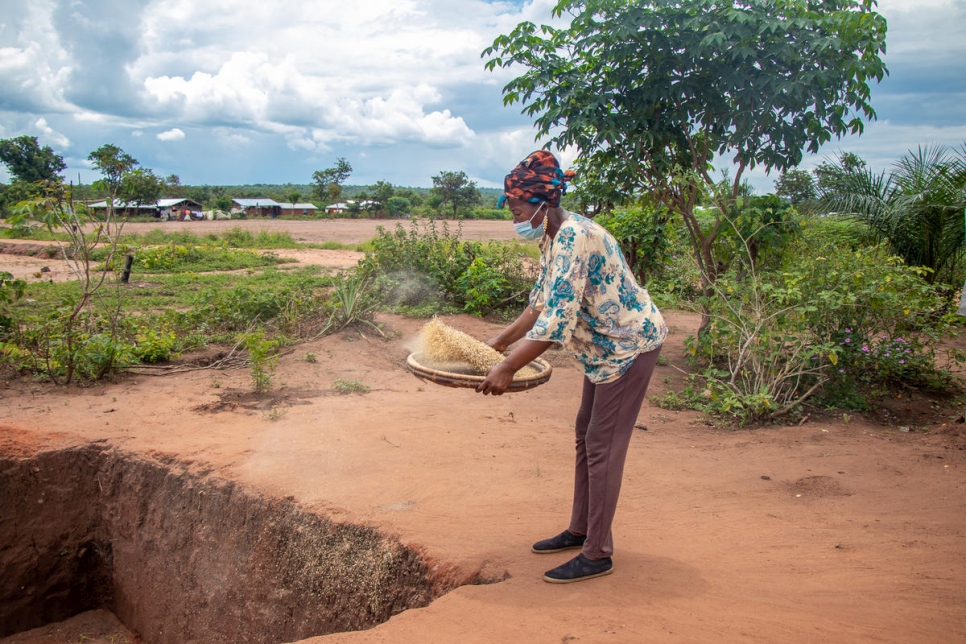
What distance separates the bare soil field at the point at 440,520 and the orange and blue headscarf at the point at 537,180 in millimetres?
1623

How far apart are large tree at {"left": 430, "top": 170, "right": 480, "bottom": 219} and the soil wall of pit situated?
4345cm

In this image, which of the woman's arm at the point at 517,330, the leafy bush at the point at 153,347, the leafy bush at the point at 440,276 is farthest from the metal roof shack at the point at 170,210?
the woman's arm at the point at 517,330

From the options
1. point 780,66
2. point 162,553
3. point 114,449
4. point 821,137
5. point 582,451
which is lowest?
point 162,553

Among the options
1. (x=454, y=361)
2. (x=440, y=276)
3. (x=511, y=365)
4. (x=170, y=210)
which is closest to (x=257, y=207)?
(x=170, y=210)

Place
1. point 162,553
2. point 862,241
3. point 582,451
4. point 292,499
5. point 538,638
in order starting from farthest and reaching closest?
point 862,241, point 162,553, point 292,499, point 582,451, point 538,638

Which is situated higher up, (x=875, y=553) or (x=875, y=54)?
(x=875, y=54)

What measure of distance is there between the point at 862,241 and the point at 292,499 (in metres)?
8.35

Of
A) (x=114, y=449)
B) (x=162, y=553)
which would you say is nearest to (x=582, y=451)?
(x=162, y=553)

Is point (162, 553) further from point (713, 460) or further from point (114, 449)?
point (713, 460)

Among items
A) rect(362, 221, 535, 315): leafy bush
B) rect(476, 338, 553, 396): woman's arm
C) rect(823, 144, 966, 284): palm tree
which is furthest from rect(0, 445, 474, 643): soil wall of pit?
rect(823, 144, 966, 284): palm tree

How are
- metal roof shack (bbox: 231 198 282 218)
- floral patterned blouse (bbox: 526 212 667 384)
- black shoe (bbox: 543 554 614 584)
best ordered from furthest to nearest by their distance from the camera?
1. metal roof shack (bbox: 231 198 282 218)
2. black shoe (bbox: 543 554 614 584)
3. floral patterned blouse (bbox: 526 212 667 384)

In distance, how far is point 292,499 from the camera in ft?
13.0

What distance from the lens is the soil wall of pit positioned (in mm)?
3553

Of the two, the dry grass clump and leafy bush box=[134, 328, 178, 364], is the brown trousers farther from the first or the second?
leafy bush box=[134, 328, 178, 364]
